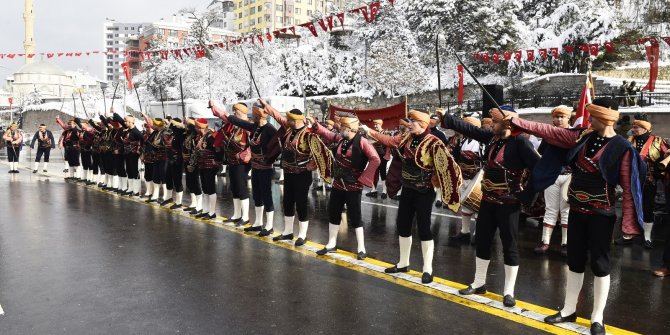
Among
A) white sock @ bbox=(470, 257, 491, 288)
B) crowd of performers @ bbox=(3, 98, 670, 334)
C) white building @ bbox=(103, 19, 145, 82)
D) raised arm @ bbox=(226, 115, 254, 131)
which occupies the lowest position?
white sock @ bbox=(470, 257, 491, 288)

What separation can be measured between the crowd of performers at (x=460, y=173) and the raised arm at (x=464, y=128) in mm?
15

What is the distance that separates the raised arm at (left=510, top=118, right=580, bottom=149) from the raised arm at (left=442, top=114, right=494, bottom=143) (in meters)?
0.86

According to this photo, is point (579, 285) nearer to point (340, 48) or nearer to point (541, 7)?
point (541, 7)

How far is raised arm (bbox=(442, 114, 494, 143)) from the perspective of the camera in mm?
5703

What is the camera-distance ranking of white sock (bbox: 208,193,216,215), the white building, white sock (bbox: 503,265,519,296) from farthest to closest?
the white building, white sock (bbox: 208,193,216,215), white sock (bbox: 503,265,519,296)

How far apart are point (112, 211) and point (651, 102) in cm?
2181

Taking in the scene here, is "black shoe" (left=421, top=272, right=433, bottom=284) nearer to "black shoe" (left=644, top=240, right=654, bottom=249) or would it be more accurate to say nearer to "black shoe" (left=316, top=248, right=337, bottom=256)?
"black shoe" (left=316, top=248, right=337, bottom=256)

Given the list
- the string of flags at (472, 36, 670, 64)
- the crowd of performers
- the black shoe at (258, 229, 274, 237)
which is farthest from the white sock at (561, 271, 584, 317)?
the string of flags at (472, 36, 670, 64)

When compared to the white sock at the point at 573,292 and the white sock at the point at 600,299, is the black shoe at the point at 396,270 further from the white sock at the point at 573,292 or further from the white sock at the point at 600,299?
the white sock at the point at 600,299

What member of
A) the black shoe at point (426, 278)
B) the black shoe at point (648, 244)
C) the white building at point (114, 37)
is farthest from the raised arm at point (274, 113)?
the white building at point (114, 37)

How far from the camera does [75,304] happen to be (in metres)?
5.38

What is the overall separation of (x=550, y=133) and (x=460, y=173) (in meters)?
1.38

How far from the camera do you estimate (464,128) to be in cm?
580

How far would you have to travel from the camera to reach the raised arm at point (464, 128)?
5.70 meters
